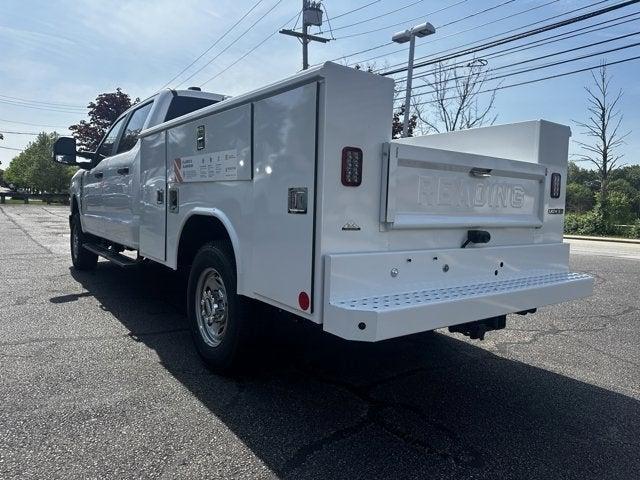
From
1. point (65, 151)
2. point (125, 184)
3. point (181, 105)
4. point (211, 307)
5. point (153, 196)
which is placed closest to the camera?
point (211, 307)

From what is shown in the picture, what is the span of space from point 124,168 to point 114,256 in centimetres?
114

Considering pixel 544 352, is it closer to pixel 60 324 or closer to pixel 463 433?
pixel 463 433

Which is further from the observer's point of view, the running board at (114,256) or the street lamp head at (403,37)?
the street lamp head at (403,37)

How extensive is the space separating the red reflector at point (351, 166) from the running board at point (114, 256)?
348cm

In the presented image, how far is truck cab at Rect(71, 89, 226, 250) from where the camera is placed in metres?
5.41

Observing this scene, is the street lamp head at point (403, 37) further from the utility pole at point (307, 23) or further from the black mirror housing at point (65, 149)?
the black mirror housing at point (65, 149)

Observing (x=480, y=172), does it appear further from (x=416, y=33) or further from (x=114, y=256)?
(x=416, y=33)

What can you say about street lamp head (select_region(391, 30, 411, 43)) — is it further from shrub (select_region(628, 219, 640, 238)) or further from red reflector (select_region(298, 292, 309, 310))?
shrub (select_region(628, 219, 640, 238))

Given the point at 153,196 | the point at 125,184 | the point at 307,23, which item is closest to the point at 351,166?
the point at 153,196

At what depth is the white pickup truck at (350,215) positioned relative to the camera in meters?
2.71

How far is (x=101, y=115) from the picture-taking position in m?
48.5

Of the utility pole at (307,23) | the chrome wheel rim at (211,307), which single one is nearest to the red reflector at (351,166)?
the chrome wheel rim at (211,307)

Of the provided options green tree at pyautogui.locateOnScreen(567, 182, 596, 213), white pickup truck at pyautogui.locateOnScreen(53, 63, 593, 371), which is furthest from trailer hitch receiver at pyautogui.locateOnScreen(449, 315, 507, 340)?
green tree at pyautogui.locateOnScreen(567, 182, 596, 213)

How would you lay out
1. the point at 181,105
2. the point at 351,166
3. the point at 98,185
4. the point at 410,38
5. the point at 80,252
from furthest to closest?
the point at 410,38
the point at 80,252
the point at 98,185
the point at 181,105
the point at 351,166
